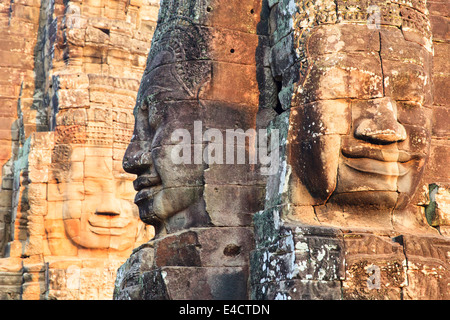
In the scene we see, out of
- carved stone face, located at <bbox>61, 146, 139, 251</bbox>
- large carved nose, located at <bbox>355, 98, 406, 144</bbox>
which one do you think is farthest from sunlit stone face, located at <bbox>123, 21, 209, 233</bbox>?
carved stone face, located at <bbox>61, 146, 139, 251</bbox>

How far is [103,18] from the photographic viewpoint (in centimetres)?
1596

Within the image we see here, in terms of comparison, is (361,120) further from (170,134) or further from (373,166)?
(170,134)

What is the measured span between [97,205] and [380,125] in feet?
29.6

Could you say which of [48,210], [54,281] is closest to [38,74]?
[48,210]

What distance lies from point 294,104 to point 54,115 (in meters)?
9.25

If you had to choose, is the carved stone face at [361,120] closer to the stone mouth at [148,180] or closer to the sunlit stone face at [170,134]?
the sunlit stone face at [170,134]

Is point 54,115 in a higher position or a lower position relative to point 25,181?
higher

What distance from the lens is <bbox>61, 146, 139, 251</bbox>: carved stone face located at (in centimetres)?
1476

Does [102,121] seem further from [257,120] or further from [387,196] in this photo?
[387,196]

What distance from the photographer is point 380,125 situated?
255 inches

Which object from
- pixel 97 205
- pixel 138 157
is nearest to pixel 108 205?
pixel 97 205

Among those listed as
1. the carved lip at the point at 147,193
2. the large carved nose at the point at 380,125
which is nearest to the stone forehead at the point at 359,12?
the large carved nose at the point at 380,125

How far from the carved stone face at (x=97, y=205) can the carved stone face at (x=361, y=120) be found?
855 cm

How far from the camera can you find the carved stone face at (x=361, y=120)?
6.52m
